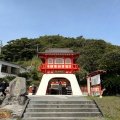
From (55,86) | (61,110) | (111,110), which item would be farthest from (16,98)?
(55,86)

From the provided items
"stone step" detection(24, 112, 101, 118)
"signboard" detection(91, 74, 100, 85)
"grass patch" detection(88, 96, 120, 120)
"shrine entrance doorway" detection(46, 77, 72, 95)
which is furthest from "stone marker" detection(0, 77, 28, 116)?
"shrine entrance doorway" detection(46, 77, 72, 95)

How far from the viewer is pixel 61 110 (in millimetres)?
11711

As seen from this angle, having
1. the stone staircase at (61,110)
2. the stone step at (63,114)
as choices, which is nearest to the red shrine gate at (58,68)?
the stone staircase at (61,110)

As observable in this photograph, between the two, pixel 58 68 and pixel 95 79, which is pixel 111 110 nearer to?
pixel 95 79

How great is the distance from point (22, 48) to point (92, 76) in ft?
139

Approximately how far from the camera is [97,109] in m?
11.7

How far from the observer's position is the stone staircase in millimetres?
10898

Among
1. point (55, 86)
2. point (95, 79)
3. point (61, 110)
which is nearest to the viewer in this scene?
point (61, 110)

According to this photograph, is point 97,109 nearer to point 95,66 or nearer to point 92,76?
point 92,76

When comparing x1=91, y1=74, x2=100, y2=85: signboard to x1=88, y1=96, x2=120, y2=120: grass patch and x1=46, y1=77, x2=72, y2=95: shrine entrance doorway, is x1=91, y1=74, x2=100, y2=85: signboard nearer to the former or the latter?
x1=88, y1=96, x2=120, y2=120: grass patch

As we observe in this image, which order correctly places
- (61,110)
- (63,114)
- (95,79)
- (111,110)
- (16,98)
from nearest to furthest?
(63,114)
(111,110)
(61,110)
(16,98)
(95,79)

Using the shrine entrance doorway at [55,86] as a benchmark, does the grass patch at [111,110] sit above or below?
below

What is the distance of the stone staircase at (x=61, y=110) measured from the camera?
35.8 ft

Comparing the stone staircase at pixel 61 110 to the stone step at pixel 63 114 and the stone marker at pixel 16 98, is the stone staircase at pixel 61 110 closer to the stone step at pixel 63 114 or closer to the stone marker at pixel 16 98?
the stone step at pixel 63 114
